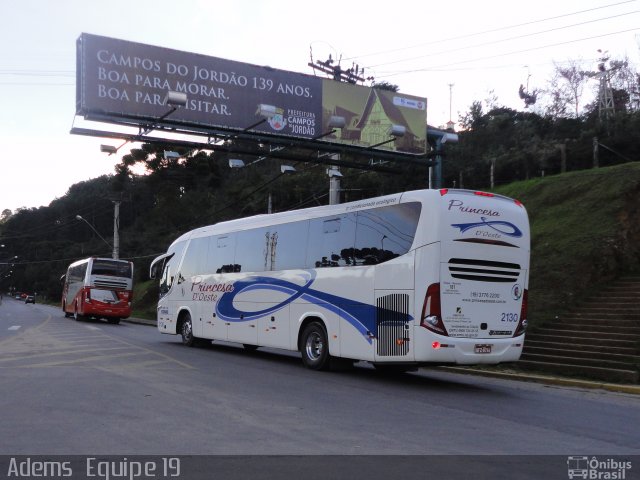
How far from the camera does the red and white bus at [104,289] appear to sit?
34.3 metres

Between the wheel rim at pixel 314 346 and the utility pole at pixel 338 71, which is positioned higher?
the utility pole at pixel 338 71

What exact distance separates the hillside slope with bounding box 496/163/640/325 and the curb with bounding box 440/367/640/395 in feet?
10.00

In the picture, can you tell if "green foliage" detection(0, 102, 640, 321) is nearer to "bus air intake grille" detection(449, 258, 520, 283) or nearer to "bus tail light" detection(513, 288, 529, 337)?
"bus tail light" detection(513, 288, 529, 337)

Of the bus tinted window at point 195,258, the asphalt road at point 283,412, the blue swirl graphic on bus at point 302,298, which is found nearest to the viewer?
the asphalt road at point 283,412

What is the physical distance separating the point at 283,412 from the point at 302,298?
5771mm

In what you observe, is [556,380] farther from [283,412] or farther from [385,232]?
[283,412]

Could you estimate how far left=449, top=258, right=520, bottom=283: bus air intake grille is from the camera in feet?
37.9

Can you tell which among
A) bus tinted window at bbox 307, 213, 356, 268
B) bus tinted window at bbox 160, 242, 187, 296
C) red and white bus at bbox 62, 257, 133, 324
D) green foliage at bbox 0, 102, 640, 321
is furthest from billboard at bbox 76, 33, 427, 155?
red and white bus at bbox 62, 257, 133, 324

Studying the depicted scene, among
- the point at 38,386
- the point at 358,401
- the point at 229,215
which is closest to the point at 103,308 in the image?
the point at 229,215

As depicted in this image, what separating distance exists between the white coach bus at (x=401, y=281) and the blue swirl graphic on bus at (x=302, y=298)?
0.03 metres

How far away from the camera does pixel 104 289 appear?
114 feet

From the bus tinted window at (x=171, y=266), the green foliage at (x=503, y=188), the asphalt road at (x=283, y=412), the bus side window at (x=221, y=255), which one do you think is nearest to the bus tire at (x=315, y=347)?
the asphalt road at (x=283, y=412)

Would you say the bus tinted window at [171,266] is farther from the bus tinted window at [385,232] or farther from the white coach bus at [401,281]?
the bus tinted window at [385,232]
